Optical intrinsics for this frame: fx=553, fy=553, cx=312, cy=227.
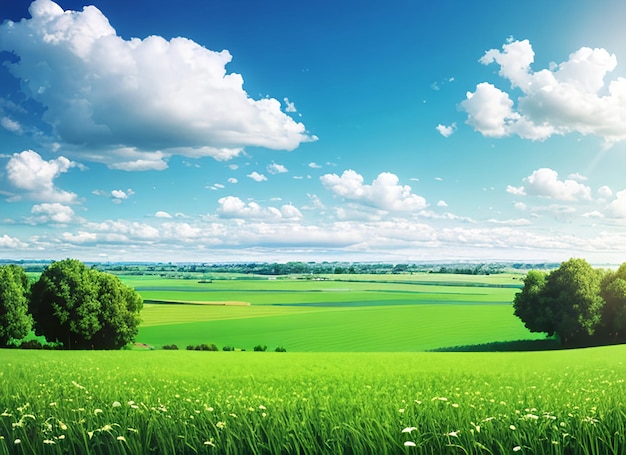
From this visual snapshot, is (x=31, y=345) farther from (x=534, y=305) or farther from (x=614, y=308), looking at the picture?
(x=614, y=308)

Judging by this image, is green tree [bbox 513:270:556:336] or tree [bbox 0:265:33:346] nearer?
tree [bbox 0:265:33:346]

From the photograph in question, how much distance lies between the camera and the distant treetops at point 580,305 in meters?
59.1

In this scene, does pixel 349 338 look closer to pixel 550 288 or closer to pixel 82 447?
pixel 550 288

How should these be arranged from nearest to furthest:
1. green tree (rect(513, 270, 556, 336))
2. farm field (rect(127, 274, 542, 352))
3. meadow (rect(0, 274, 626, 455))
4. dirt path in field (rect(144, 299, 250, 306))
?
1. meadow (rect(0, 274, 626, 455))
2. green tree (rect(513, 270, 556, 336))
3. farm field (rect(127, 274, 542, 352))
4. dirt path in field (rect(144, 299, 250, 306))

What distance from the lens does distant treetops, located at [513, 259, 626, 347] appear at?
5906 centimetres

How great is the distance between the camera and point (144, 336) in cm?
7519

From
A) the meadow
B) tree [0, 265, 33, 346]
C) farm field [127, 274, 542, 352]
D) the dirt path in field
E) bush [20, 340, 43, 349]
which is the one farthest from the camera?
the dirt path in field

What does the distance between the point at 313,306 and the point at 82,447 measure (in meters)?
110

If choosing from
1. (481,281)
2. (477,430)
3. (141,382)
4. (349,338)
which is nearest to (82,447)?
(477,430)

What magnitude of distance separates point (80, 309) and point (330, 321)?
46.1 m

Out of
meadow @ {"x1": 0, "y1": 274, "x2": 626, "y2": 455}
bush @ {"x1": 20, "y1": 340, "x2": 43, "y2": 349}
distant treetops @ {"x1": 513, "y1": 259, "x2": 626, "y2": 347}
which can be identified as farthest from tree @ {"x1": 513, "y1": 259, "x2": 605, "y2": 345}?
bush @ {"x1": 20, "y1": 340, "x2": 43, "y2": 349}

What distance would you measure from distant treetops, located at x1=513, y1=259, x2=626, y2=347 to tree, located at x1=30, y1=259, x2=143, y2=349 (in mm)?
43926

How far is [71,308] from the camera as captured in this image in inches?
2130

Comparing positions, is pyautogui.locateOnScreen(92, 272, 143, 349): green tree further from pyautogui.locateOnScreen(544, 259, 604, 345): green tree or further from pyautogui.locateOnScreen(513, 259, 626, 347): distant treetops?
pyautogui.locateOnScreen(544, 259, 604, 345): green tree
